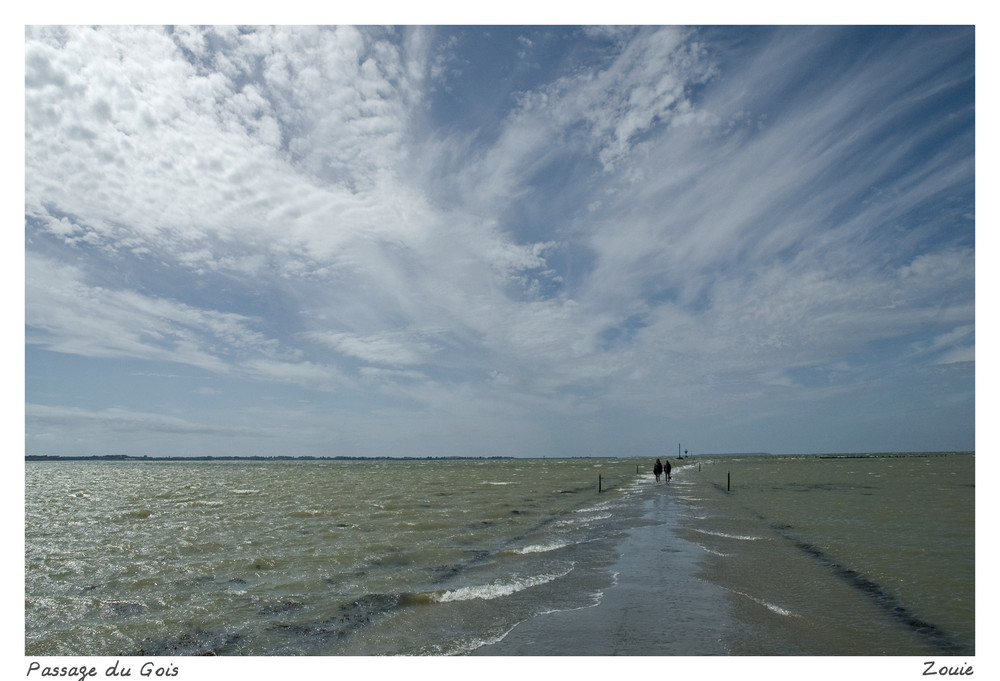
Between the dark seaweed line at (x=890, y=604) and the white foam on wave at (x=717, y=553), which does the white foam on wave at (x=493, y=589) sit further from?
the dark seaweed line at (x=890, y=604)

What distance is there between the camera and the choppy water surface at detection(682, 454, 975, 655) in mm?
10227

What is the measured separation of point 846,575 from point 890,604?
313cm

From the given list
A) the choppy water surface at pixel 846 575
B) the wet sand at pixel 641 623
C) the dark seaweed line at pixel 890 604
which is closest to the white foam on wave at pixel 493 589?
the wet sand at pixel 641 623

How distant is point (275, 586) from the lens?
47.9 feet

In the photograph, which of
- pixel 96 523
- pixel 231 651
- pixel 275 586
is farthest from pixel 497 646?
pixel 96 523

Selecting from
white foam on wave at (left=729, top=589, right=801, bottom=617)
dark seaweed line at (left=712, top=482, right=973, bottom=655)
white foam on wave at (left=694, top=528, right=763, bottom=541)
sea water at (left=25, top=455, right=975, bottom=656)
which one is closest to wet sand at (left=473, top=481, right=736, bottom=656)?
sea water at (left=25, top=455, right=975, bottom=656)

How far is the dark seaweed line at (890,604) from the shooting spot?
33.1 feet

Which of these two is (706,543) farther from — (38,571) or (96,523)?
(96,523)

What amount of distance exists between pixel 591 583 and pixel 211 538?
1622cm

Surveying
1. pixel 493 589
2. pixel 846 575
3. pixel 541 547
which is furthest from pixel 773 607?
pixel 541 547

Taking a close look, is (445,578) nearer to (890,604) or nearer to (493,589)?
(493,589)

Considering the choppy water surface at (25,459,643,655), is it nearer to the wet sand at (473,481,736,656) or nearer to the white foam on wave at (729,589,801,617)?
the wet sand at (473,481,736,656)

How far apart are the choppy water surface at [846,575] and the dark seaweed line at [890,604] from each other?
0.08 ft

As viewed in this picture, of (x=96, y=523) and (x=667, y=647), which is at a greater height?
(x=667, y=647)
